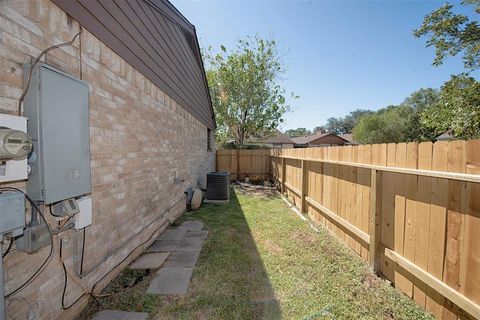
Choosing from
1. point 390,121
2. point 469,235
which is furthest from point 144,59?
point 390,121

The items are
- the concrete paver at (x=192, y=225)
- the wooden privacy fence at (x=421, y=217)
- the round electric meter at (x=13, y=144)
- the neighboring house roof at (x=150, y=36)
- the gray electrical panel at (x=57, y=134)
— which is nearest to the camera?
the round electric meter at (x=13, y=144)

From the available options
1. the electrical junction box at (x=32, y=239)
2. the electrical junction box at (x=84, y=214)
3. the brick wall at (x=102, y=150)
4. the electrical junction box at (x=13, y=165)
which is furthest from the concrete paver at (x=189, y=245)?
the electrical junction box at (x=13, y=165)

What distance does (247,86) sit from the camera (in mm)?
16812

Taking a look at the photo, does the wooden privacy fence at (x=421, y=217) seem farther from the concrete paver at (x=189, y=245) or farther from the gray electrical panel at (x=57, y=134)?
the gray electrical panel at (x=57, y=134)

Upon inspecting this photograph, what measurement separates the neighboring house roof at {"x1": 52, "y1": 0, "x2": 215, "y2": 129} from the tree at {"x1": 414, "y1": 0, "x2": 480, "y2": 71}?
11.3 metres

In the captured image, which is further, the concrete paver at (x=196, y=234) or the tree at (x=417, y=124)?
the tree at (x=417, y=124)

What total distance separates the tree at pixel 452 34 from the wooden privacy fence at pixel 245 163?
9.44m

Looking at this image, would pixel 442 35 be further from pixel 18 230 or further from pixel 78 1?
pixel 18 230

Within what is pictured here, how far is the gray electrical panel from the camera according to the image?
1.56 metres

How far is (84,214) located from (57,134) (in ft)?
2.58

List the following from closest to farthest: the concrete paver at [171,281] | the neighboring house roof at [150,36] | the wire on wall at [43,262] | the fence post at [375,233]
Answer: the wire on wall at [43,262] → the neighboring house roof at [150,36] → the concrete paver at [171,281] → the fence post at [375,233]

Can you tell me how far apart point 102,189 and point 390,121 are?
123 feet

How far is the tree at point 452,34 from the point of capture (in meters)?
9.87

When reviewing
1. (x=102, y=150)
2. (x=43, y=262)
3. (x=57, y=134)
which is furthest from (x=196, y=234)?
(x=57, y=134)
